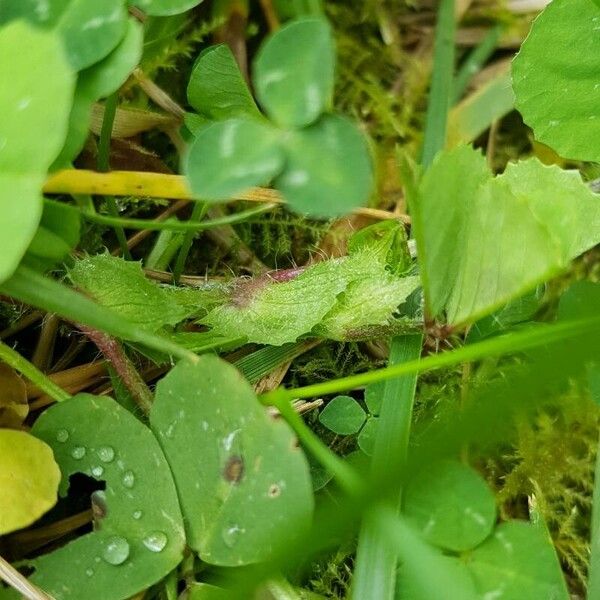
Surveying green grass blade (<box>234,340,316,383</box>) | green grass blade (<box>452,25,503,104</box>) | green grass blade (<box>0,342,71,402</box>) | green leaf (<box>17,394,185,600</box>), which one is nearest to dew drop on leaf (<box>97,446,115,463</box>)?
green leaf (<box>17,394,185,600</box>)

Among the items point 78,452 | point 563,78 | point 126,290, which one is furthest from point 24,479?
point 563,78

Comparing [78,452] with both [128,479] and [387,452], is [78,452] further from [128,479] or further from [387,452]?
[387,452]

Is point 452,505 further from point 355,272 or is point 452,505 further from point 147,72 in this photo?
point 147,72

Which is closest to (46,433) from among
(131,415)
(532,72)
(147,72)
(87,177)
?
(131,415)

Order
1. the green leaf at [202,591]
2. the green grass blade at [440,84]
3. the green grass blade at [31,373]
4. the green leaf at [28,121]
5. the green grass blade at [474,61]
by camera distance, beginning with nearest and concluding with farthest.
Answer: the green leaf at [28,121] → the green leaf at [202,591] → the green grass blade at [31,373] → the green grass blade at [440,84] → the green grass blade at [474,61]

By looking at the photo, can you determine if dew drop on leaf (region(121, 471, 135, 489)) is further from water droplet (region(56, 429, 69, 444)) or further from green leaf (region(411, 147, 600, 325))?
green leaf (region(411, 147, 600, 325))

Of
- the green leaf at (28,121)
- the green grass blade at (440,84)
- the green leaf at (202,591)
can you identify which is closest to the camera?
the green leaf at (28,121)

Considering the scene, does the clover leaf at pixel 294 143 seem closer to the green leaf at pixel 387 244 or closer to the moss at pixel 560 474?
the green leaf at pixel 387 244

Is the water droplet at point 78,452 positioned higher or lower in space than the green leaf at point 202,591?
higher

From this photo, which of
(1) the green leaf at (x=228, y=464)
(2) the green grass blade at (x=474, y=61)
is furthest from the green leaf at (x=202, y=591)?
(2) the green grass blade at (x=474, y=61)
